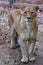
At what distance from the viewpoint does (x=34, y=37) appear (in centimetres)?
564

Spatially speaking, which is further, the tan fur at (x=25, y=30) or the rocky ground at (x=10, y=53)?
the rocky ground at (x=10, y=53)

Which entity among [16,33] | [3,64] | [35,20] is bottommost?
[3,64]

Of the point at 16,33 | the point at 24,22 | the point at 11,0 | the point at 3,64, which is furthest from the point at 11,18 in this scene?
the point at 11,0

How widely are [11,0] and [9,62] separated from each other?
4212mm

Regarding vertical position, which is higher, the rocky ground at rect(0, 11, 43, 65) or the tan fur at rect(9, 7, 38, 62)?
the tan fur at rect(9, 7, 38, 62)

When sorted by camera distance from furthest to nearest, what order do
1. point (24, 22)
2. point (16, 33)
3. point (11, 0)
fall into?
point (11, 0) < point (16, 33) < point (24, 22)

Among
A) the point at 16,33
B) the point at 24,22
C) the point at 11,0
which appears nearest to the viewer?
the point at 24,22

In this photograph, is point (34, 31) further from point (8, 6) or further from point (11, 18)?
point (8, 6)

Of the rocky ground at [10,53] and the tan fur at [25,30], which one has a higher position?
the tan fur at [25,30]

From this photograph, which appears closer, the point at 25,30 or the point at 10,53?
the point at 25,30

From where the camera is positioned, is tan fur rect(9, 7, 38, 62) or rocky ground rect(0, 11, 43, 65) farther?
rocky ground rect(0, 11, 43, 65)

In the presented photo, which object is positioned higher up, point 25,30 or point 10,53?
point 25,30

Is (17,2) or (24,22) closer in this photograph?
(24,22)

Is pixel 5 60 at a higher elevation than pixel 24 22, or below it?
below
